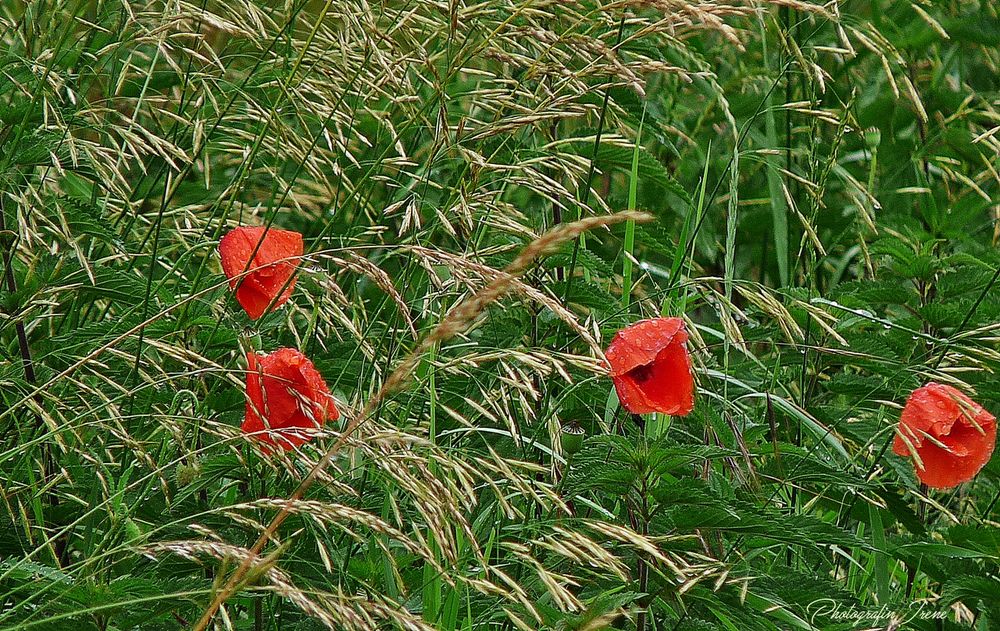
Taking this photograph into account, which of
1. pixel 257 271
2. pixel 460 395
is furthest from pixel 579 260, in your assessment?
pixel 257 271

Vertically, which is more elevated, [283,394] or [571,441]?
[283,394]

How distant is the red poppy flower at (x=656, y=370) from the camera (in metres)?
1.44

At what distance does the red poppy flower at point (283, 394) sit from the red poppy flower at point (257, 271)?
0.29 ft

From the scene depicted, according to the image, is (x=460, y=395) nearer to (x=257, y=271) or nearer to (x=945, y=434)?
(x=257, y=271)

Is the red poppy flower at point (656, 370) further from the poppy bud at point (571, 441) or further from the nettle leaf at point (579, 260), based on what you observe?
the nettle leaf at point (579, 260)

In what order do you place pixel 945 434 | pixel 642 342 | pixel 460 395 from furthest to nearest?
pixel 460 395 < pixel 945 434 < pixel 642 342

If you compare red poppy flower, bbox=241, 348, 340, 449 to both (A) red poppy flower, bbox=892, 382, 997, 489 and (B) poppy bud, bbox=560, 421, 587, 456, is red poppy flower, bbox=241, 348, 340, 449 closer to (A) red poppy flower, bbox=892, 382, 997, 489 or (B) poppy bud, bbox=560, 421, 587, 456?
(B) poppy bud, bbox=560, 421, 587, 456

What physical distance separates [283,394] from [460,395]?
12.3 inches

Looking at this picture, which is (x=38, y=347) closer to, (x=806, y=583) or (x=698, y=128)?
(x=806, y=583)

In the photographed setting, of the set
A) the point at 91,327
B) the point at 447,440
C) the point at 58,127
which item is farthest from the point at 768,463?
the point at 58,127

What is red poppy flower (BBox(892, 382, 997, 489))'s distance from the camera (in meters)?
1.55

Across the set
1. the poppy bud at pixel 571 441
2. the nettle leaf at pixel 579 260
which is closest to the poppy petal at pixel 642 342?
the poppy bud at pixel 571 441

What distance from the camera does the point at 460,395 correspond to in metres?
1.71

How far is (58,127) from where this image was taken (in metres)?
1.65
